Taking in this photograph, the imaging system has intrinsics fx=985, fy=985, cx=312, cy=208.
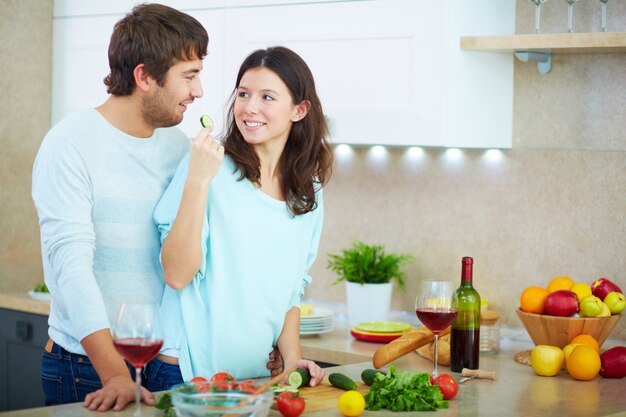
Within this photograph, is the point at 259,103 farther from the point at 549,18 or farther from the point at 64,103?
the point at 64,103

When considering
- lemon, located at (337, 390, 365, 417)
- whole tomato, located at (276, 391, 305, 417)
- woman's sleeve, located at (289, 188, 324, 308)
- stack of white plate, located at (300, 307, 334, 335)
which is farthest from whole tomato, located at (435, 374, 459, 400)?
stack of white plate, located at (300, 307, 334, 335)

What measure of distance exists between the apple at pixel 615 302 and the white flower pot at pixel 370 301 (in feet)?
3.11

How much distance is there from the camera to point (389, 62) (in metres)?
3.37

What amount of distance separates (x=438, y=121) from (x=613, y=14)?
70 cm

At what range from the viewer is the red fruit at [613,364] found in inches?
105

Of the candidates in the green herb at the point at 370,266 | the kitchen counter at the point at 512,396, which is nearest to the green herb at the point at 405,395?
the kitchen counter at the point at 512,396

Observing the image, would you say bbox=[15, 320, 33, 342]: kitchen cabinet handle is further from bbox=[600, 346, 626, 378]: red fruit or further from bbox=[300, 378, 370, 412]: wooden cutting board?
bbox=[600, 346, 626, 378]: red fruit

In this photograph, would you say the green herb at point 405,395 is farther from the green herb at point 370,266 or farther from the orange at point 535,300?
the green herb at point 370,266

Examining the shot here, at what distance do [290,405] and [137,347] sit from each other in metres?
0.41

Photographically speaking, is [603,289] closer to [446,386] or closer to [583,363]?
[583,363]

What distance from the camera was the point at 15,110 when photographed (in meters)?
4.34

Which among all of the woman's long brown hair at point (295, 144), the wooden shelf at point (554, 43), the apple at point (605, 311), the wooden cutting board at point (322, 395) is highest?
the wooden shelf at point (554, 43)

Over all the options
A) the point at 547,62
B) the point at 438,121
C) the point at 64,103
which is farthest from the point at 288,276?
the point at 64,103

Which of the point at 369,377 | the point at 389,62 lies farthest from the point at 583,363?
the point at 389,62
